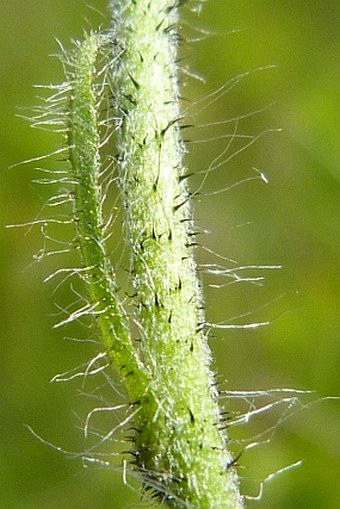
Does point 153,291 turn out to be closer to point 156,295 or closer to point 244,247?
point 156,295

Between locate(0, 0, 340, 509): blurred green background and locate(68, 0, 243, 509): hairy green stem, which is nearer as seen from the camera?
locate(68, 0, 243, 509): hairy green stem

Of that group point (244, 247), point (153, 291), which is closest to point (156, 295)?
point (153, 291)

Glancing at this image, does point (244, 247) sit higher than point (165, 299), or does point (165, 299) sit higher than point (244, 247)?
point (244, 247)

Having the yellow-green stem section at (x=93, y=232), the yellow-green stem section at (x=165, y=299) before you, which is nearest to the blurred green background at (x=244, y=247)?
the yellow-green stem section at (x=165, y=299)

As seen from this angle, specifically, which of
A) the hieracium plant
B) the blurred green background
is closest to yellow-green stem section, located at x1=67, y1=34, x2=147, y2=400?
the hieracium plant

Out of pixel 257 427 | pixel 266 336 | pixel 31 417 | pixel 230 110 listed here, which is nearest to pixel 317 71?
pixel 230 110

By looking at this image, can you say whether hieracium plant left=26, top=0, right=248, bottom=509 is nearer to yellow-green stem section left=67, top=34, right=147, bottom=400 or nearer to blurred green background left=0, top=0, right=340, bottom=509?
yellow-green stem section left=67, top=34, right=147, bottom=400
